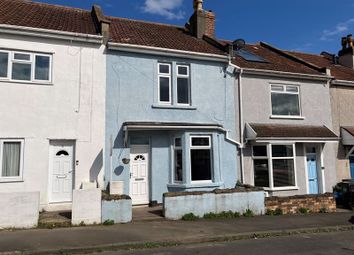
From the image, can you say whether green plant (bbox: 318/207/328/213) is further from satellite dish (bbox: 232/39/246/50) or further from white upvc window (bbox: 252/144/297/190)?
satellite dish (bbox: 232/39/246/50)

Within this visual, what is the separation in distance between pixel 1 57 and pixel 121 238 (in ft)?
23.5

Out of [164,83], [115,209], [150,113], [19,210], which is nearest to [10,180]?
[19,210]

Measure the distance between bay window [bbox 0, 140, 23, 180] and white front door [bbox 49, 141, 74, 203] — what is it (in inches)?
37.7

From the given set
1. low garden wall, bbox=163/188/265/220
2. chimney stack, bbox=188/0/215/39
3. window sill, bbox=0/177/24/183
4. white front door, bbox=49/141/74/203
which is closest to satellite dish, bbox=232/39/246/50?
chimney stack, bbox=188/0/215/39

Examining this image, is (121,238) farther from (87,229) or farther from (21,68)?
(21,68)

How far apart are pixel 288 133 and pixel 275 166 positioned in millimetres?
1469

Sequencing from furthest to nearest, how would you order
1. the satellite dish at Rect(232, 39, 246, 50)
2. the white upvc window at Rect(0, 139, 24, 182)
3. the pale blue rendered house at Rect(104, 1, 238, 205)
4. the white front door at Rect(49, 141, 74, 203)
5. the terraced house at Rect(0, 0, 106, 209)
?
the satellite dish at Rect(232, 39, 246, 50) → the pale blue rendered house at Rect(104, 1, 238, 205) → the white front door at Rect(49, 141, 74, 203) → the terraced house at Rect(0, 0, 106, 209) → the white upvc window at Rect(0, 139, 24, 182)

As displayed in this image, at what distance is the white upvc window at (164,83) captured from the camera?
13.1 metres

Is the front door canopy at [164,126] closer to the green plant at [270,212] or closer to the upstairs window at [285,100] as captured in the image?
the green plant at [270,212]

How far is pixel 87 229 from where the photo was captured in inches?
341

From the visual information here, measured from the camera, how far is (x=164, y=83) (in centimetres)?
1318

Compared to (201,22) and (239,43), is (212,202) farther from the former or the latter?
(201,22)

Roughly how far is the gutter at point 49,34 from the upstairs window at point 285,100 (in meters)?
7.84

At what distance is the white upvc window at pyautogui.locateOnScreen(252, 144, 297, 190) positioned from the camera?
14.1m
